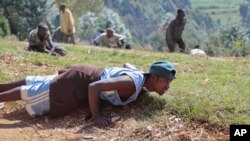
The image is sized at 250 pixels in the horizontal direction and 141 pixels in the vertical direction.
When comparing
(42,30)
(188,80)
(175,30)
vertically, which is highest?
(42,30)

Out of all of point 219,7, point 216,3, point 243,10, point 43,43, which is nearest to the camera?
point 43,43

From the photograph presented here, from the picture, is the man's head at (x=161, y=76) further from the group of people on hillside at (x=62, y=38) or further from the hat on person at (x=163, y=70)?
the group of people on hillside at (x=62, y=38)

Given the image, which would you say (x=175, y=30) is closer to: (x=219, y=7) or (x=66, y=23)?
(x=66, y=23)

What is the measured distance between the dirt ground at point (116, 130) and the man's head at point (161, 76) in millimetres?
333

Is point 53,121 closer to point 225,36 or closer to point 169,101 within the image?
point 169,101

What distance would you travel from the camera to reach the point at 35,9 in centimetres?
2777

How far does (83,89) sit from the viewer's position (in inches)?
234

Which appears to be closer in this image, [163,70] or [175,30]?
[163,70]

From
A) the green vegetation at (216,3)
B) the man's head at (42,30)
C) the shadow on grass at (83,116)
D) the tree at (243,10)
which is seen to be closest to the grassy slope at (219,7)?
the green vegetation at (216,3)

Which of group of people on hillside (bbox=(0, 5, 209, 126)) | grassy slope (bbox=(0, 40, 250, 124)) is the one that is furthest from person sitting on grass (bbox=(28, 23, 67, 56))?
group of people on hillside (bbox=(0, 5, 209, 126))

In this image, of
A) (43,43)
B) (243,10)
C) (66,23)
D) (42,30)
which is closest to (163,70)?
(42,30)

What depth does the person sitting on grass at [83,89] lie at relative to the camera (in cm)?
566

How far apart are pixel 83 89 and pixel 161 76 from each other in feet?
3.02

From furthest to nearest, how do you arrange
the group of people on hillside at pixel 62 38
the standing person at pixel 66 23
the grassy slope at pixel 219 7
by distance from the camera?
the grassy slope at pixel 219 7 < the standing person at pixel 66 23 < the group of people on hillside at pixel 62 38
